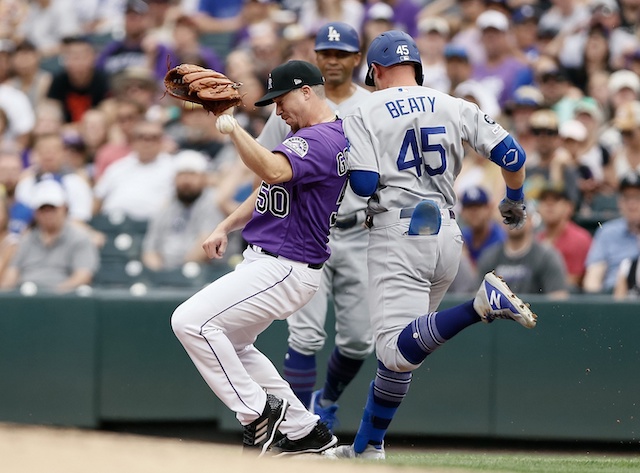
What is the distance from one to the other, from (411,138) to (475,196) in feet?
10.3

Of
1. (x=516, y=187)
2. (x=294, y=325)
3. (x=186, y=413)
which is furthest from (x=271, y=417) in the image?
(x=186, y=413)

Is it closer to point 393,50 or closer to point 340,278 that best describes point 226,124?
point 393,50

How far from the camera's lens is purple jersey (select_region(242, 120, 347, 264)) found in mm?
5359

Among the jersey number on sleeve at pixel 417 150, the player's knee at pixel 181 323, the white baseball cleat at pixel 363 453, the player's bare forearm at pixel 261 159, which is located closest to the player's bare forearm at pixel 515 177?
the jersey number on sleeve at pixel 417 150

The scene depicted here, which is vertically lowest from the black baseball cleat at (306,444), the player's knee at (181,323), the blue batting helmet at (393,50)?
the black baseball cleat at (306,444)

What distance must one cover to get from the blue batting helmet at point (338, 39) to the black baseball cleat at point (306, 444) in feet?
6.92

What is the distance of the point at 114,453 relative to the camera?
490 centimetres

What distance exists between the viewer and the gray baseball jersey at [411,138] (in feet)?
18.4

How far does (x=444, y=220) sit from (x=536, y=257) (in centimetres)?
268

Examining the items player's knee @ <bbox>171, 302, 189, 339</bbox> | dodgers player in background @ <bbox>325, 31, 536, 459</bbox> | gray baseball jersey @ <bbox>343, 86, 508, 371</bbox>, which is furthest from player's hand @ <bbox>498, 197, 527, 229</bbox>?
player's knee @ <bbox>171, 302, 189, 339</bbox>

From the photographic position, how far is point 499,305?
17.4ft

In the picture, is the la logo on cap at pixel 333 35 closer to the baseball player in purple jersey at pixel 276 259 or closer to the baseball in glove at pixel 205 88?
the baseball player in purple jersey at pixel 276 259

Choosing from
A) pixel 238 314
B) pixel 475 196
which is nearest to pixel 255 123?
pixel 475 196

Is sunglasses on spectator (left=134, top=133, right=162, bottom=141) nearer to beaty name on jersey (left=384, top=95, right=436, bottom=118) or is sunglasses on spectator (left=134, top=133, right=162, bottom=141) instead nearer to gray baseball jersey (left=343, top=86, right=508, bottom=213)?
gray baseball jersey (left=343, top=86, right=508, bottom=213)
